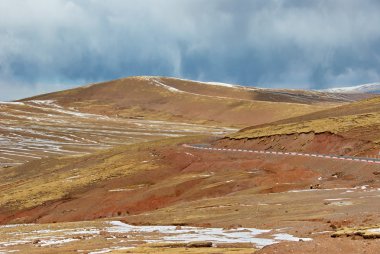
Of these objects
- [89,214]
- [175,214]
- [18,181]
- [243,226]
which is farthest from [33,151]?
[243,226]

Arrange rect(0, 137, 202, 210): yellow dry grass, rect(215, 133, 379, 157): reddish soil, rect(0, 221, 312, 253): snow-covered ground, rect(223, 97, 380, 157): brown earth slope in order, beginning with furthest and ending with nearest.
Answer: rect(0, 137, 202, 210): yellow dry grass, rect(223, 97, 380, 157): brown earth slope, rect(215, 133, 379, 157): reddish soil, rect(0, 221, 312, 253): snow-covered ground

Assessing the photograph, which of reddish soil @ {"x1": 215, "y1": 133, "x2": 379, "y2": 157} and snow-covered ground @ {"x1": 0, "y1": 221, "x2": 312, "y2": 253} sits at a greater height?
reddish soil @ {"x1": 215, "y1": 133, "x2": 379, "y2": 157}

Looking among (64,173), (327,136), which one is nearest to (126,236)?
(327,136)

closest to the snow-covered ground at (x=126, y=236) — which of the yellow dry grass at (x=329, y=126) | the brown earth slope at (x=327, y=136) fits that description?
the brown earth slope at (x=327, y=136)

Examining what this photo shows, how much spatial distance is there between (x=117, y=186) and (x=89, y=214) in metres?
11.4

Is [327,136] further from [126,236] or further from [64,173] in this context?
[126,236]

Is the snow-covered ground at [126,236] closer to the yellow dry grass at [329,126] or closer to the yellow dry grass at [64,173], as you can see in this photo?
the yellow dry grass at [64,173]

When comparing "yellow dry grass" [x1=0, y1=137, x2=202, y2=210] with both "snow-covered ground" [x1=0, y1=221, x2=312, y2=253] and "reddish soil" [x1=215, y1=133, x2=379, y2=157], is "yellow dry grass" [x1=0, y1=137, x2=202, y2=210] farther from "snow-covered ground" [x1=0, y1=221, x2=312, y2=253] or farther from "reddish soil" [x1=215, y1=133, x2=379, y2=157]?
"snow-covered ground" [x1=0, y1=221, x2=312, y2=253]

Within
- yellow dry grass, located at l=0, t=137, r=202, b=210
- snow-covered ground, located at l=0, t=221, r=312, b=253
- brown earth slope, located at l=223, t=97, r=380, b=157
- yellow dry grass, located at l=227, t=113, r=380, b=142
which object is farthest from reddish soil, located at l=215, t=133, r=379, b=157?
snow-covered ground, located at l=0, t=221, r=312, b=253

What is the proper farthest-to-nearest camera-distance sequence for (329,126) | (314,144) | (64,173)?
(64,173)
(329,126)
(314,144)

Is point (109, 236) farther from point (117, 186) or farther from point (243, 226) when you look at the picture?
point (117, 186)

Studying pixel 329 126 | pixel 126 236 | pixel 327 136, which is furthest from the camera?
pixel 329 126

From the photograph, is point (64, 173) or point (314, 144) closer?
point (314, 144)

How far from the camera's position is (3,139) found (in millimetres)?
183875
